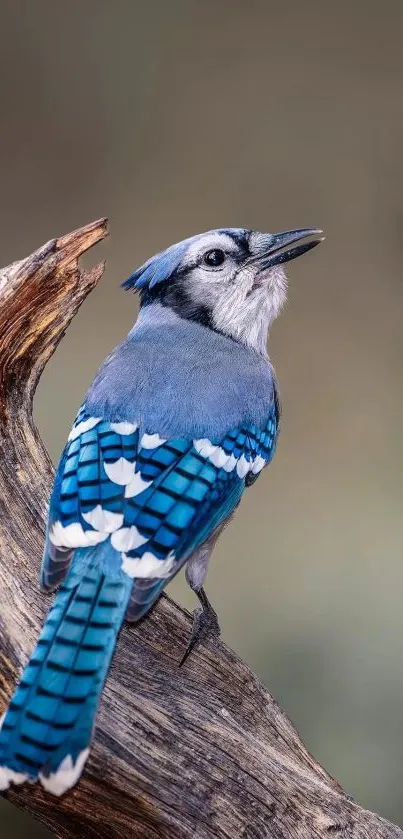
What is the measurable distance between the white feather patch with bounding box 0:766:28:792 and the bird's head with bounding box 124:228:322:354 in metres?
1.14

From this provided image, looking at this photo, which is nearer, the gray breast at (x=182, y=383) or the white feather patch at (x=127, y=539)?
the white feather patch at (x=127, y=539)

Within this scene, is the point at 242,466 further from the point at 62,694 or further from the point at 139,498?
the point at 62,694

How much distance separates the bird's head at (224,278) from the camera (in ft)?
7.43

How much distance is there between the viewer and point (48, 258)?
1.93 metres

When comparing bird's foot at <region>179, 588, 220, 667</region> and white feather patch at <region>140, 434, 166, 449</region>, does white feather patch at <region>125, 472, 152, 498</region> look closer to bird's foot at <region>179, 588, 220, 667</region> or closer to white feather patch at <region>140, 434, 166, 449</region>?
white feather patch at <region>140, 434, 166, 449</region>

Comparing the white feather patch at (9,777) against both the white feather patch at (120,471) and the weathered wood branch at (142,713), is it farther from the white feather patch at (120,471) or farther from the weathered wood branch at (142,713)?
the white feather patch at (120,471)

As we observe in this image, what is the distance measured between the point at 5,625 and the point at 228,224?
2.28 m

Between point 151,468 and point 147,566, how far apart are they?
0.66ft

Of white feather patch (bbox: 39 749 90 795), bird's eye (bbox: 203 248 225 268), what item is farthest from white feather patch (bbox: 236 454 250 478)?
white feather patch (bbox: 39 749 90 795)

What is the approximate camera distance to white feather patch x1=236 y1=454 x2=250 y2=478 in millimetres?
1911

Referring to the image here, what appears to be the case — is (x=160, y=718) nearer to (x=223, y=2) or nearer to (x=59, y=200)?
(x=59, y=200)

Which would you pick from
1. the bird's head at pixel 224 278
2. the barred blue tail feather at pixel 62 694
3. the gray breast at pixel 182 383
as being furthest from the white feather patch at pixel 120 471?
the bird's head at pixel 224 278

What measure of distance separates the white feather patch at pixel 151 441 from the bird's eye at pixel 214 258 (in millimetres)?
596

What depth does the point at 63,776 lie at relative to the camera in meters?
1.40
